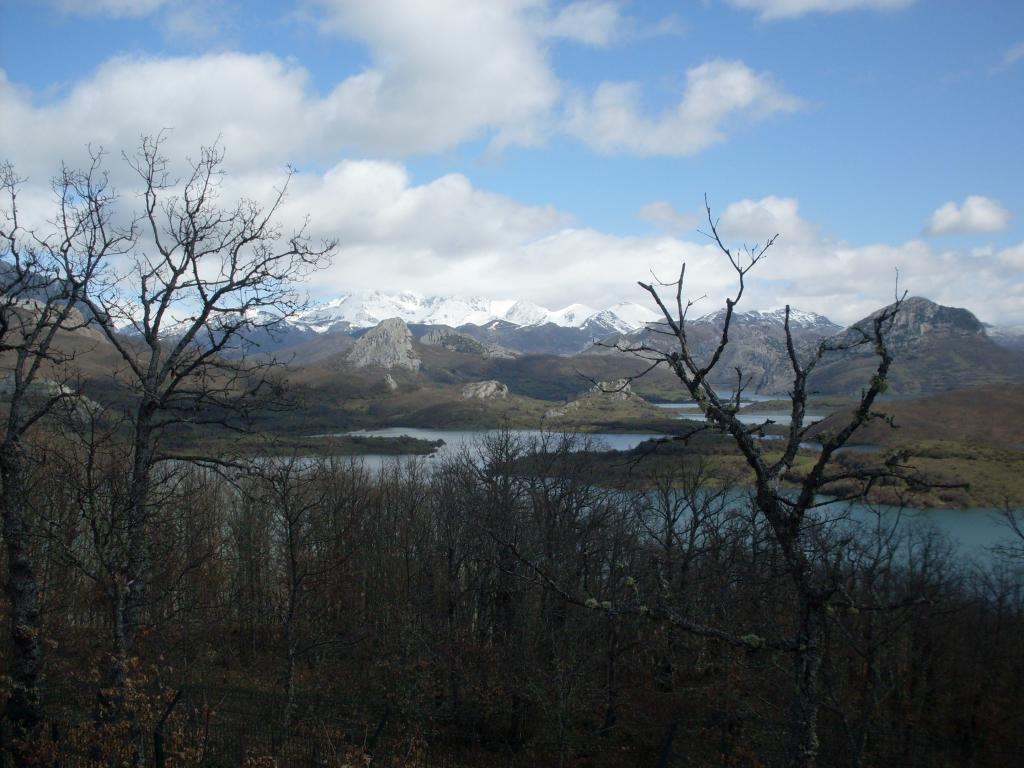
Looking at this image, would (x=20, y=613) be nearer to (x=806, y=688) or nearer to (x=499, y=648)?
(x=806, y=688)

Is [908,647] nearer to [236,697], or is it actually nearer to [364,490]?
[236,697]

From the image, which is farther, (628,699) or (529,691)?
(628,699)

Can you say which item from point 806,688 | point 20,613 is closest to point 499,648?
point 20,613

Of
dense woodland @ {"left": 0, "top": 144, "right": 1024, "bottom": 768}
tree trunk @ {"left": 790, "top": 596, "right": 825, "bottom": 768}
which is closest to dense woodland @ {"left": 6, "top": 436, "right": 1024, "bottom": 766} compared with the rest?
dense woodland @ {"left": 0, "top": 144, "right": 1024, "bottom": 768}

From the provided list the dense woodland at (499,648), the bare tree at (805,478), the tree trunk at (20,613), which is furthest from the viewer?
the dense woodland at (499,648)

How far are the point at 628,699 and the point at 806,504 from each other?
20075 mm

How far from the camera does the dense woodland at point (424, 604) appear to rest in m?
9.52

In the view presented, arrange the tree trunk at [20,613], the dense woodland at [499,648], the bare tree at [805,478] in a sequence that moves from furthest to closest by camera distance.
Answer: the dense woodland at [499,648] → the tree trunk at [20,613] → the bare tree at [805,478]

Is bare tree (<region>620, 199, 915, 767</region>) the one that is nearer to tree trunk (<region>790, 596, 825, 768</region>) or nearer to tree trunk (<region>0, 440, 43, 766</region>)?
tree trunk (<region>790, 596, 825, 768</region>)

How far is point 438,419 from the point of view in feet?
624

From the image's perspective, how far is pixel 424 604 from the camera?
96.5 ft

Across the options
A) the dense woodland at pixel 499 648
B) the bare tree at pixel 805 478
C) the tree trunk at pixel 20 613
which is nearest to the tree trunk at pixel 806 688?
the bare tree at pixel 805 478

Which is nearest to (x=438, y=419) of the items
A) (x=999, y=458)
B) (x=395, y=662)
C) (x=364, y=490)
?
(x=999, y=458)

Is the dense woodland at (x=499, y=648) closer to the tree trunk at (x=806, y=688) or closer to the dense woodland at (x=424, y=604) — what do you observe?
the dense woodland at (x=424, y=604)
